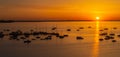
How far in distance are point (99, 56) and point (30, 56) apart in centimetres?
930

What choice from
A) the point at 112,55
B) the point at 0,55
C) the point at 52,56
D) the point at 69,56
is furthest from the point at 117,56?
the point at 0,55

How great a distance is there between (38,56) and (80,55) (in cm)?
571

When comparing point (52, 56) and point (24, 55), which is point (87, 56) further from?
point (24, 55)

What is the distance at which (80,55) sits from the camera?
35.6m

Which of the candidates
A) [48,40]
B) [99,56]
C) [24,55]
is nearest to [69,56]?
[99,56]

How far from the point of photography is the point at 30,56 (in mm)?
35500

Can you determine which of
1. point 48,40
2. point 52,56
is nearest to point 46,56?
point 52,56

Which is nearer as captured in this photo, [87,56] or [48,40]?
[87,56]

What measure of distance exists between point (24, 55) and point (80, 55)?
25.3 ft

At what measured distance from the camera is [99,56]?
34.9m

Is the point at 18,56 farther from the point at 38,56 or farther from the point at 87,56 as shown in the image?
the point at 87,56

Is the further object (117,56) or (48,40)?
(48,40)

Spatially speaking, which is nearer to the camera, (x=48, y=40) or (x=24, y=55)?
(x=24, y=55)

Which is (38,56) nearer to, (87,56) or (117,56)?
(87,56)
